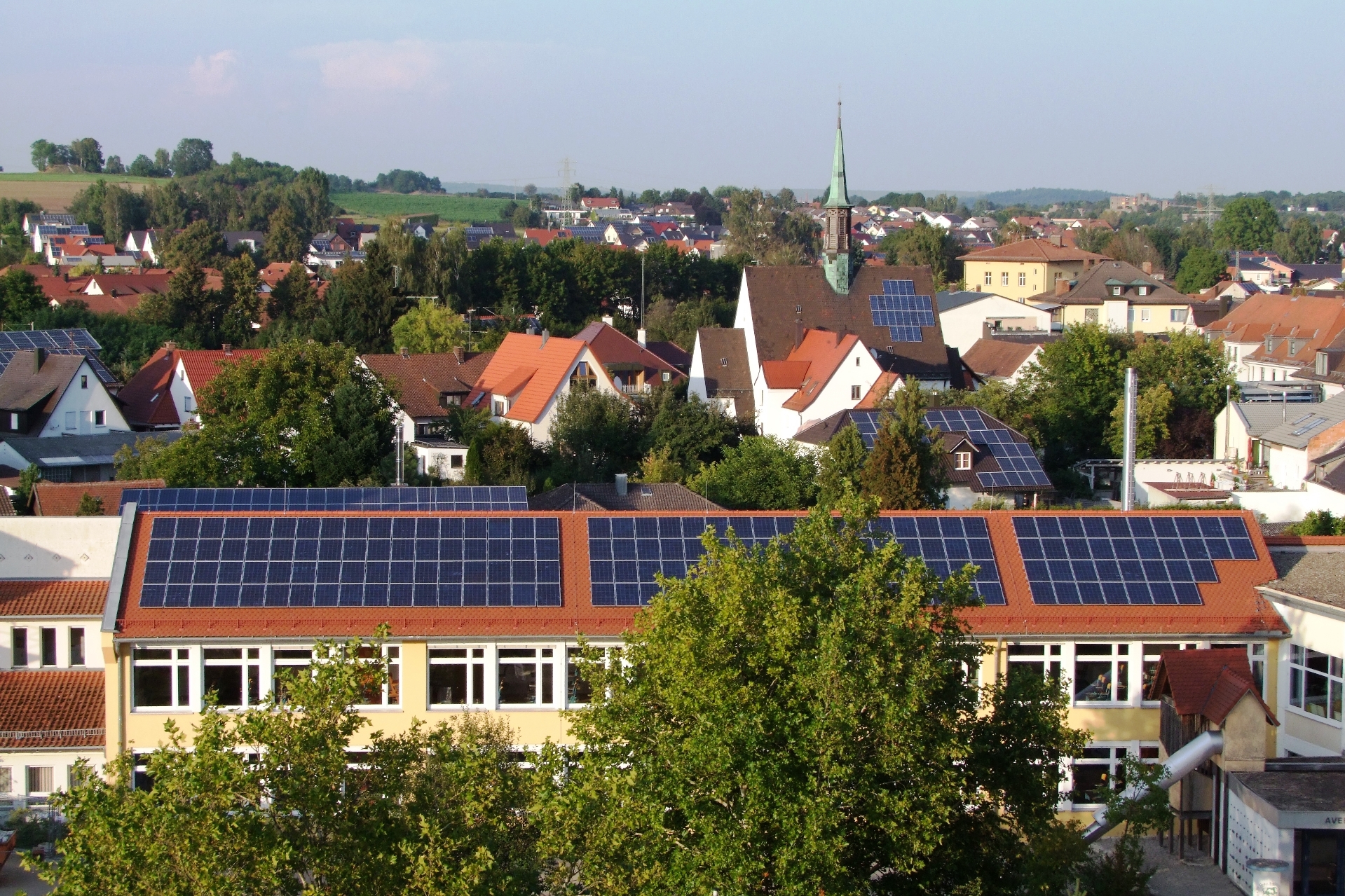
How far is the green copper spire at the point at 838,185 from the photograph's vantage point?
213 feet

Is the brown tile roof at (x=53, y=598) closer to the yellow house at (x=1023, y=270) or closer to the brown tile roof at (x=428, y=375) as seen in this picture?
the brown tile roof at (x=428, y=375)

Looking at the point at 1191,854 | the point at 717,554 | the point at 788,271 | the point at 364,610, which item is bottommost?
the point at 1191,854

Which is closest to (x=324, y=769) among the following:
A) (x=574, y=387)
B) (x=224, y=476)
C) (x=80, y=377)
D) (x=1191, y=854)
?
(x=1191, y=854)

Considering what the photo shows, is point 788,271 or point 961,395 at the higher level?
point 788,271

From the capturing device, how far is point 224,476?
37.8 metres

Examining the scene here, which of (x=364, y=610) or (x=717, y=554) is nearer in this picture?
(x=717, y=554)

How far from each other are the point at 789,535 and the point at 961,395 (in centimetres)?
3954

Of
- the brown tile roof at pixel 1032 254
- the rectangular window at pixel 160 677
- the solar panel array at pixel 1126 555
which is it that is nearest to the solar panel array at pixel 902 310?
the solar panel array at pixel 1126 555

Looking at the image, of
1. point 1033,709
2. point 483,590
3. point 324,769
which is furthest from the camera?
point 483,590

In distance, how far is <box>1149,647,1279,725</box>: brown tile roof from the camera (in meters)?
19.7

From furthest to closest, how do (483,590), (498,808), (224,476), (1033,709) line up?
(224,476) → (483,590) → (1033,709) → (498,808)

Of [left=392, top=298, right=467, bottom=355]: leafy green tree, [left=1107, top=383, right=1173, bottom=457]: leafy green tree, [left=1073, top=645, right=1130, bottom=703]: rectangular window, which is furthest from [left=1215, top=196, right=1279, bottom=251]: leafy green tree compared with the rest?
[left=1073, top=645, right=1130, bottom=703]: rectangular window

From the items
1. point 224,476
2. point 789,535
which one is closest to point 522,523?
point 789,535

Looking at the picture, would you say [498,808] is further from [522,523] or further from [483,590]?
[522,523]
